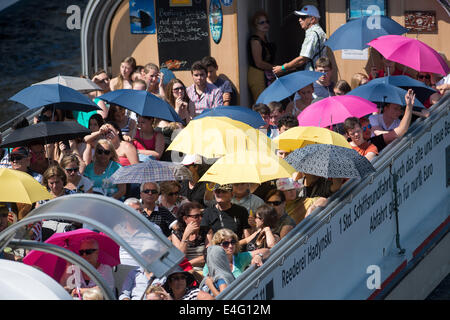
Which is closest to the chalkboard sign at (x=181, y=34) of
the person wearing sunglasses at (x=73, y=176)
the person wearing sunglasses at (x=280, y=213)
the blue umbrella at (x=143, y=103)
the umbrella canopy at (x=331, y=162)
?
the blue umbrella at (x=143, y=103)

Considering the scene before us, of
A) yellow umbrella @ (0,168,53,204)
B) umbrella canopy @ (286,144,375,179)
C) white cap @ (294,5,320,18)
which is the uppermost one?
white cap @ (294,5,320,18)

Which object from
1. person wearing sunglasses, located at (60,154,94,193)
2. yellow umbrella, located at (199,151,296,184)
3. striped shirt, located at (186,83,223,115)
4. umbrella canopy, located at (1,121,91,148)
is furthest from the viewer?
striped shirt, located at (186,83,223,115)

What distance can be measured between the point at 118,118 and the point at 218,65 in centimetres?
268

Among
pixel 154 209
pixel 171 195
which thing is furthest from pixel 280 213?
pixel 171 195

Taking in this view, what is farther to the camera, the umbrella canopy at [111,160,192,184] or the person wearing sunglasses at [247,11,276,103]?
the person wearing sunglasses at [247,11,276,103]

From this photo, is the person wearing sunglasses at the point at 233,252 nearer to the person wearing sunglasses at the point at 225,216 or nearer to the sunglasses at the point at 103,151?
the person wearing sunglasses at the point at 225,216

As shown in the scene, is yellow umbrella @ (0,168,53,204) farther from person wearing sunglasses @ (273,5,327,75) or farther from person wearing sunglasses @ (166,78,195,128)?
person wearing sunglasses @ (273,5,327,75)

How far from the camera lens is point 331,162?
28.7 feet

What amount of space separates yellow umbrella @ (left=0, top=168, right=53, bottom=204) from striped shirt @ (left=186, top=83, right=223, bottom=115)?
4.59m

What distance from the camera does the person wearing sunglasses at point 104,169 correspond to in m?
10.6

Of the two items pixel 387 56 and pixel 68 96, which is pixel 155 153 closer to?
pixel 68 96

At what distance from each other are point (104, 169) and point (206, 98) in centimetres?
322

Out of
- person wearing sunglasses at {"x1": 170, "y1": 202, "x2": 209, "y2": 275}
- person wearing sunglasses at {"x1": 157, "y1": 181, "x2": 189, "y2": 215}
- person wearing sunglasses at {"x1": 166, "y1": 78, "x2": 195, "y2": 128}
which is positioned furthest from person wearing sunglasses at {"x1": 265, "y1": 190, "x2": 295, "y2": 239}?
person wearing sunglasses at {"x1": 166, "y1": 78, "x2": 195, "y2": 128}

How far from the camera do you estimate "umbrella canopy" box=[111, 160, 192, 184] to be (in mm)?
9977
